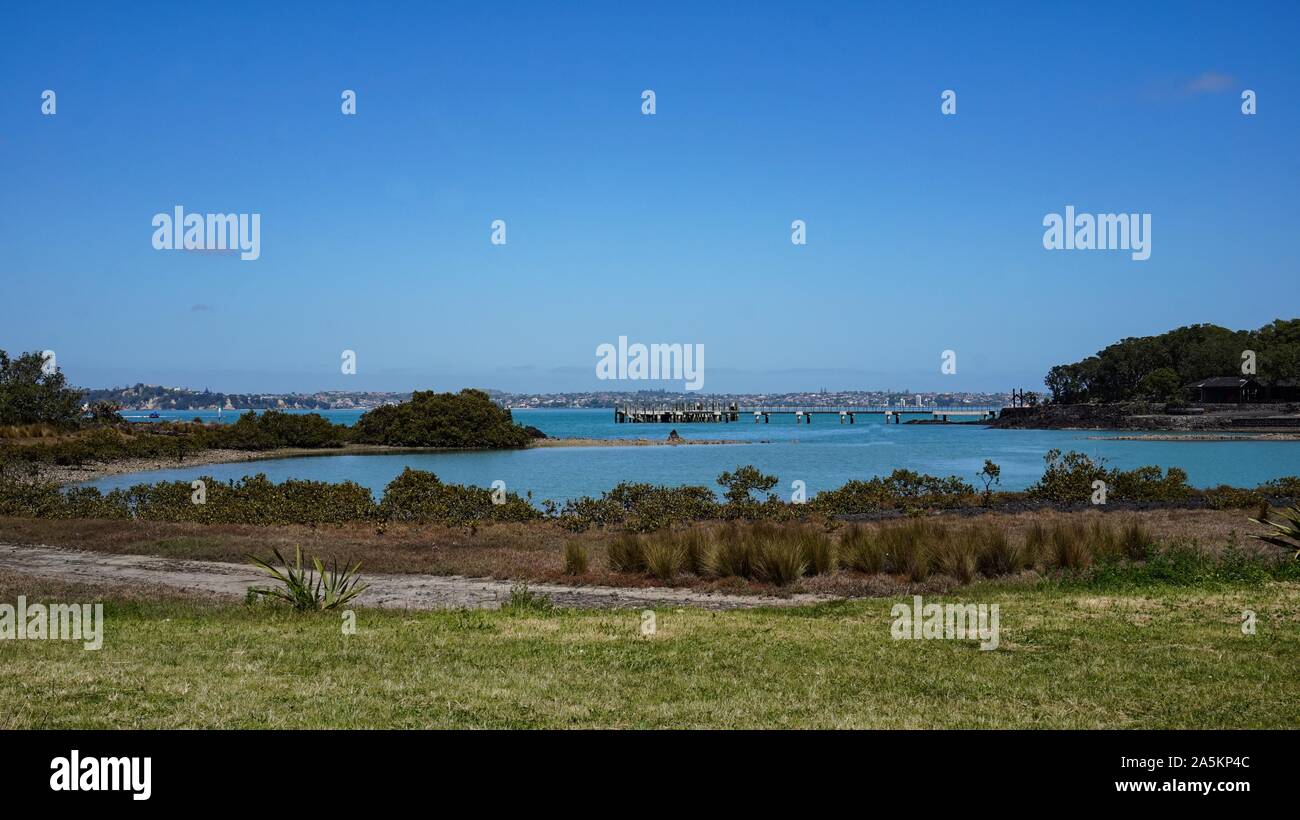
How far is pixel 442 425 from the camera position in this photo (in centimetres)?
11288

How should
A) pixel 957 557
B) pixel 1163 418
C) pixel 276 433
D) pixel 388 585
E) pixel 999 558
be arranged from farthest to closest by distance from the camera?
pixel 1163 418 → pixel 276 433 → pixel 388 585 → pixel 999 558 → pixel 957 557

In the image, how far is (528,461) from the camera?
8906 cm

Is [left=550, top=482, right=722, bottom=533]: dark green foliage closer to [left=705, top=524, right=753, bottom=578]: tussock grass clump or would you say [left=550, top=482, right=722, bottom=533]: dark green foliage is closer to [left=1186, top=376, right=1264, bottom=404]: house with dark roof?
[left=705, top=524, right=753, bottom=578]: tussock grass clump

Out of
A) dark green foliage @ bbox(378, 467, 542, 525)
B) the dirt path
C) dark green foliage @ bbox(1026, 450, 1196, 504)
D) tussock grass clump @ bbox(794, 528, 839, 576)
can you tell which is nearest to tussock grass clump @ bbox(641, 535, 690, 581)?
the dirt path

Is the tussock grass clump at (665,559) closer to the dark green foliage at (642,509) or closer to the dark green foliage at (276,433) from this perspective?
the dark green foliage at (642,509)

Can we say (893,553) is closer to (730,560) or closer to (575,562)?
(730,560)

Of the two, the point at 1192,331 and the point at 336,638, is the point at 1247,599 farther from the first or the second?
the point at 1192,331

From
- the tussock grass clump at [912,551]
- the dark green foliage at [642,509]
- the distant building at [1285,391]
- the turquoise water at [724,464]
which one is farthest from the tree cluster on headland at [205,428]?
the distant building at [1285,391]

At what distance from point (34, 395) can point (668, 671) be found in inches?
3917

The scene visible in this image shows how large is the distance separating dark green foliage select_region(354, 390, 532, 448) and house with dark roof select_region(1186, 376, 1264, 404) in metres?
101

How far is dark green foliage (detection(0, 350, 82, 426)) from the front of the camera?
89625mm

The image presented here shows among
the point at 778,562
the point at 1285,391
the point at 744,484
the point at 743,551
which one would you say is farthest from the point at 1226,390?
the point at 778,562

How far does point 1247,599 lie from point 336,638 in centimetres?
1244

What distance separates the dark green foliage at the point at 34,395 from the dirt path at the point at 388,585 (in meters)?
77.7
